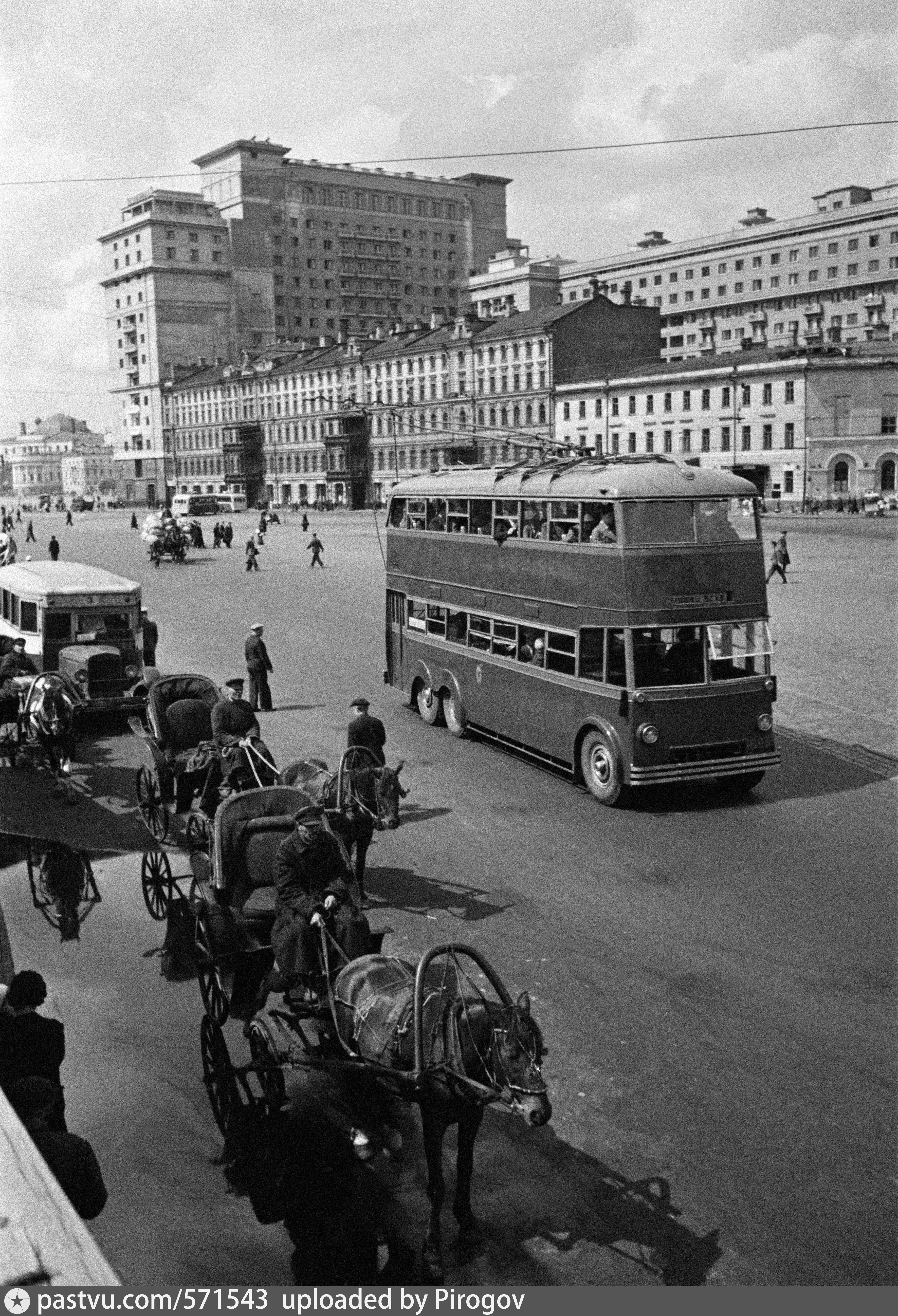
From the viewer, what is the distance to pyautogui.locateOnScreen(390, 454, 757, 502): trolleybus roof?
15719 millimetres

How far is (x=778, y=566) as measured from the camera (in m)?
41.0

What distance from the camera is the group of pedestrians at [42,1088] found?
5.36 m

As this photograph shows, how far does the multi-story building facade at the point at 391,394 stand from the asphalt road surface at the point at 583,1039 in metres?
60.5

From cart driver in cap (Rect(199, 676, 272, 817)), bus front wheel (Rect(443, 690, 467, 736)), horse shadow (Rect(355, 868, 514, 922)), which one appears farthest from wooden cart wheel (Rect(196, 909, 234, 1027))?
bus front wheel (Rect(443, 690, 467, 736))

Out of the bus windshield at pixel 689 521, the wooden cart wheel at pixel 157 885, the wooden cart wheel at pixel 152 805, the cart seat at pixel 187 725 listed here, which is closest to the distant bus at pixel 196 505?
the cart seat at pixel 187 725

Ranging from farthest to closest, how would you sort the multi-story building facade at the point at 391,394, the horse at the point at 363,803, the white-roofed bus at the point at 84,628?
the multi-story building facade at the point at 391,394 < the white-roofed bus at the point at 84,628 < the horse at the point at 363,803

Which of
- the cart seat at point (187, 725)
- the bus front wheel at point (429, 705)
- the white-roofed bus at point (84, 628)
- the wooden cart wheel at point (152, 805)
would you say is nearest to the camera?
the wooden cart wheel at point (152, 805)

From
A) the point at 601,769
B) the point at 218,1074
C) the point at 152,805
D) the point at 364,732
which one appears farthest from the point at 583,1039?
the point at 601,769

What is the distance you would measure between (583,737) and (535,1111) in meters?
10.9

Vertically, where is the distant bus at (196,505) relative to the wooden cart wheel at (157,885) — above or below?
above

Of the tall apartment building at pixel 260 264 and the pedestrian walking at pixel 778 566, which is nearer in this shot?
the pedestrian walking at pixel 778 566

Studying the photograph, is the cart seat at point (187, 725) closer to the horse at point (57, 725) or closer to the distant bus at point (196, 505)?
the horse at point (57, 725)

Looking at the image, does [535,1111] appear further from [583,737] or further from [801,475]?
[801,475]

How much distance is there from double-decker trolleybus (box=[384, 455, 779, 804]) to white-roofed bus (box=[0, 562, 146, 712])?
700cm
